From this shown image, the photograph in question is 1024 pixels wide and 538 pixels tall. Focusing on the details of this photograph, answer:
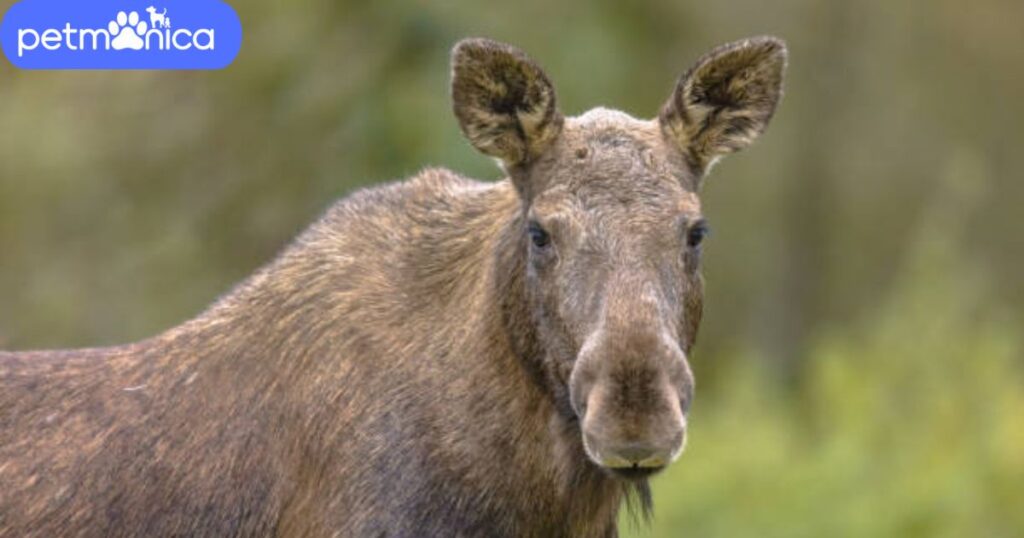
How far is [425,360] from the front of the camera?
10312 mm

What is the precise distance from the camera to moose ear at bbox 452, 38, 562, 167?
1020 cm

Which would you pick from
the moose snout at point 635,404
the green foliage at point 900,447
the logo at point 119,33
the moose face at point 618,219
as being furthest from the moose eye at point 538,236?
the green foliage at point 900,447

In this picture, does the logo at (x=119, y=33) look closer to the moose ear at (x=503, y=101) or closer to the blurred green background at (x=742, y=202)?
the blurred green background at (x=742, y=202)

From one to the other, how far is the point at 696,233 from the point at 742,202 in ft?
74.1

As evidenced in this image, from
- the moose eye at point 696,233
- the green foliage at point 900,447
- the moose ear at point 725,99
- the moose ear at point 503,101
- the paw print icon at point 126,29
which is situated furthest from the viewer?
the green foliage at point 900,447

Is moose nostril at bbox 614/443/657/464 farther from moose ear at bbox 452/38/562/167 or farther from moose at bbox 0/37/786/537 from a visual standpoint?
moose ear at bbox 452/38/562/167

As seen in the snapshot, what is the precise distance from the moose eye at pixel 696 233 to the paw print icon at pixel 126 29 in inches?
331

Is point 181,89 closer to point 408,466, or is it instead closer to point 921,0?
point 921,0

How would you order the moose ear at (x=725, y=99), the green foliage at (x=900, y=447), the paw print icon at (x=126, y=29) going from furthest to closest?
the green foliage at (x=900, y=447) → the paw print icon at (x=126, y=29) → the moose ear at (x=725, y=99)

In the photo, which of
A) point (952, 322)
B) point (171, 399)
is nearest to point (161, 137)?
point (952, 322)

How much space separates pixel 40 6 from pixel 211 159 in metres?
6.45

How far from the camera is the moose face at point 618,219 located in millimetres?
9188

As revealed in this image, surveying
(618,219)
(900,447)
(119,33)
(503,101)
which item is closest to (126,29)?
(119,33)

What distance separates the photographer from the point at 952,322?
21094 mm
